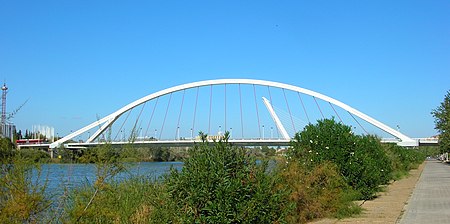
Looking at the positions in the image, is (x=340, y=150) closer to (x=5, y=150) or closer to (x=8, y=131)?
(x=8, y=131)

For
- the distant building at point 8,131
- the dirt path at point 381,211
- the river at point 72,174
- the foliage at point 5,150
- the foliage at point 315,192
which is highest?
the distant building at point 8,131

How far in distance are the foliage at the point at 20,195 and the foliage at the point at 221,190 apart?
78.1 inches

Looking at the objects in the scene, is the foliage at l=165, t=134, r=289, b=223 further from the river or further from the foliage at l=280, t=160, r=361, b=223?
the foliage at l=280, t=160, r=361, b=223

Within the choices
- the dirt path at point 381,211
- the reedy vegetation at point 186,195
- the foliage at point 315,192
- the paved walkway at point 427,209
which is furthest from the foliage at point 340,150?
the reedy vegetation at point 186,195

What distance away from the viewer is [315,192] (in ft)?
50.7

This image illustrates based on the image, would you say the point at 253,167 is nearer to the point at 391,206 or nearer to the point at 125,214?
the point at 125,214

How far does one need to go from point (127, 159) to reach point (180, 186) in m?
1.62

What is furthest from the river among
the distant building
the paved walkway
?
the paved walkway

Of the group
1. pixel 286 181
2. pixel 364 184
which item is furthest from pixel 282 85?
pixel 286 181

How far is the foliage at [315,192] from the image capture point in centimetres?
1471

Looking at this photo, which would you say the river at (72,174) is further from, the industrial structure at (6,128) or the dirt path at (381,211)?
the dirt path at (381,211)

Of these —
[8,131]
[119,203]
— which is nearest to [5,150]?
[8,131]

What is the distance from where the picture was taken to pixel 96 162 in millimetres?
9031

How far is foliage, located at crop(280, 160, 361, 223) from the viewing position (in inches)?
579
